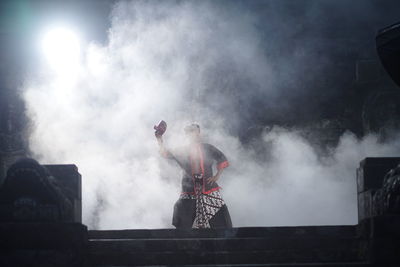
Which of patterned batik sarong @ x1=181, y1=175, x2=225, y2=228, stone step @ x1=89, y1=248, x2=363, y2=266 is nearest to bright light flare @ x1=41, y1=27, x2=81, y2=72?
patterned batik sarong @ x1=181, y1=175, x2=225, y2=228

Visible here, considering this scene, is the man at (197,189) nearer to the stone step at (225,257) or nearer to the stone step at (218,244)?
the stone step at (218,244)

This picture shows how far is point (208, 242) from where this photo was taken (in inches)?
274

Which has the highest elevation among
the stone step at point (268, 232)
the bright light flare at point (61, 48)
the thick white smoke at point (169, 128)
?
the bright light flare at point (61, 48)

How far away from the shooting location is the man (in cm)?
873

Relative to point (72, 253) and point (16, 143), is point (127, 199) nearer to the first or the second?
point (16, 143)

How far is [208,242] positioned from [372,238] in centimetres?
184

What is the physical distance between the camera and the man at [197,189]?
28.7ft

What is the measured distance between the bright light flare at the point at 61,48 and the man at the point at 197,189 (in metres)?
5.89

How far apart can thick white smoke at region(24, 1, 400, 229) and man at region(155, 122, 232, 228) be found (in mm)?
4260

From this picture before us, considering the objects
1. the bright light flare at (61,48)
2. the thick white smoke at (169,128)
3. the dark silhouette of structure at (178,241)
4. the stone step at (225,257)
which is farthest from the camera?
the bright light flare at (61,48)

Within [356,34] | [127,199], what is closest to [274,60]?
[356,34]

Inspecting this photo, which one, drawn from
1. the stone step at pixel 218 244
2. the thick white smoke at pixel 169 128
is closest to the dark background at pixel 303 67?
the thick white smoke at pixel 169 128

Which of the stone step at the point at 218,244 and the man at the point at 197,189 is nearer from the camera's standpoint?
the stone step at the point at 218,244

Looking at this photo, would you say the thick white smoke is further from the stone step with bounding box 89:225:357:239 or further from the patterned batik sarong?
the stone step with bounding box 89:225:357:239
